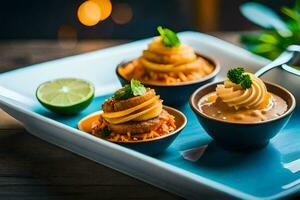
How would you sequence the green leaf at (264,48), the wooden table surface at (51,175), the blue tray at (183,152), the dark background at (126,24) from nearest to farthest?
the blue tray at (183,152), the wooden table surface at (51,175), the green leaf at (264,48), the dark background at (126,24)

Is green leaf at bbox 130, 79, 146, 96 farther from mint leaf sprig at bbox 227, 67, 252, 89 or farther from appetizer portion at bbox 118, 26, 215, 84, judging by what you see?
appetizer portion at bbox 118, 26, 215, 84

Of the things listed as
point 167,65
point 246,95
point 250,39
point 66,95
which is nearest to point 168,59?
point 167,65

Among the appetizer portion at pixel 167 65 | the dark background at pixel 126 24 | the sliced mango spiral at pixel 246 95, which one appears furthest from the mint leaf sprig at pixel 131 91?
the dark background at pixel 126 24

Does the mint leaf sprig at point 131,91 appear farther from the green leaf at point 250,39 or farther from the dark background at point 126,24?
the dark background at point 126,24

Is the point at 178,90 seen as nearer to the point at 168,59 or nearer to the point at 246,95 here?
the point at 168,59

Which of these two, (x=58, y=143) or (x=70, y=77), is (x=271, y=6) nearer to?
(x=70, y=77)

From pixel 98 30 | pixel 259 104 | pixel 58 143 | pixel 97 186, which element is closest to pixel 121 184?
pixel 97 186
